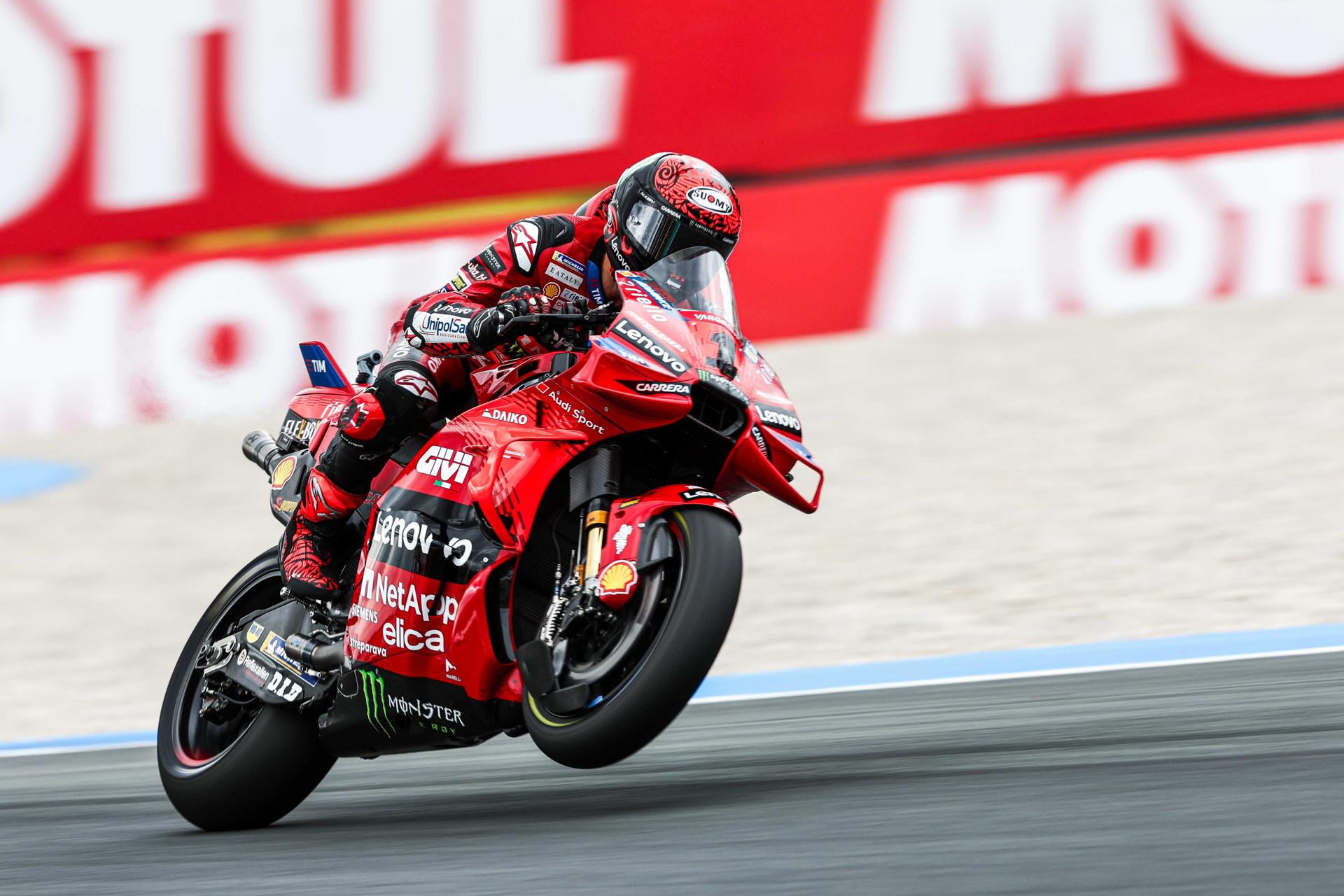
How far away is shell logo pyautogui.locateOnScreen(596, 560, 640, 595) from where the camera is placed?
152 inches

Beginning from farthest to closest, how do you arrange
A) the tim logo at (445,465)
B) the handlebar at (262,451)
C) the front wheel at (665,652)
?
the handlebar at (262,451) < the tim logo at (445,465) < the front wheel at (665,652)

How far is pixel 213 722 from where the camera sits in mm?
5129

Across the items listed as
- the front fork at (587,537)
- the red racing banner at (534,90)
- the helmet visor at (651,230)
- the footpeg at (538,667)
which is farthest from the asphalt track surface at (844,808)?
the red racing banner at (534,90)

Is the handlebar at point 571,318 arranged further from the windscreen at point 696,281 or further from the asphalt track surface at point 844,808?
the asphalt track surface at point 844,808

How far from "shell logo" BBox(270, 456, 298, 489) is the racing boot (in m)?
0.31

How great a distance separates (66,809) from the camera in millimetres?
5234

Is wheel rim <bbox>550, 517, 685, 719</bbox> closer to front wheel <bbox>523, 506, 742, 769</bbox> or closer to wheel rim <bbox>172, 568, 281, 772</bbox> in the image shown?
front wheel <bbox>523, 506, 742, 769</bbox>

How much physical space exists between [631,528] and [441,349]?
2.99 ft

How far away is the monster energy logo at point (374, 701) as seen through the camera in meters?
4.48

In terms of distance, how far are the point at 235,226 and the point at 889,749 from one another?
898cm

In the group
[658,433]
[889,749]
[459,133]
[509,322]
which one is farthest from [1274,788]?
[459,133]

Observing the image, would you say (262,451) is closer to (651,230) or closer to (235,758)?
(235,758)

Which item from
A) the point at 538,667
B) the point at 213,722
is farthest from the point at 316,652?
the point at 538,667

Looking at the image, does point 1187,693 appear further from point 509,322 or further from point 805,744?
point 509,322
